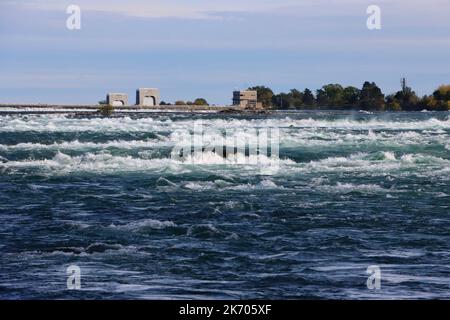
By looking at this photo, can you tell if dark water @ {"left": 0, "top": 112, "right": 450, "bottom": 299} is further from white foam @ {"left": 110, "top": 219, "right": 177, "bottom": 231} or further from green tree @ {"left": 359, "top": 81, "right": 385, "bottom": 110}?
green tree @ {"left": 359, "top": 81, "right": 385, "bottom": 110}

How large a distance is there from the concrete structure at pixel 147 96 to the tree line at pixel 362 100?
38.1m

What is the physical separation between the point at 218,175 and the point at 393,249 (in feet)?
40.8

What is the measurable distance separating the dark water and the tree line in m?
142

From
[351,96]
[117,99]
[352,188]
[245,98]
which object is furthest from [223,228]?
[351,96]

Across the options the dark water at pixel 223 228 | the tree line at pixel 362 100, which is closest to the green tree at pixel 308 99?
the tree line at pixel 362 100

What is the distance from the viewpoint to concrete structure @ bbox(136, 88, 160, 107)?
6142 inches

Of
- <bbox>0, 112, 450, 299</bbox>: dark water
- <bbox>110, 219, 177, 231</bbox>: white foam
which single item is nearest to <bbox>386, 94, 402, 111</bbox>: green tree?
<bbox>0, 112, 450, 299</bbox>: dark water

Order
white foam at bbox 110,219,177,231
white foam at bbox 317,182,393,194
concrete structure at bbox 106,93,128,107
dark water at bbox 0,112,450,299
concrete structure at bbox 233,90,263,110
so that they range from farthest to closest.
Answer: concrete structure at bbox 233,90,263,110
concrete structure at bbox 106,93,128,107
white foam at bbox 317,182,393,194
white foam at bbox 110,219,177,231
dark water at bbox 0,112,450,299

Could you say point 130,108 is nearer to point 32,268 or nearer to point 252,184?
point 252,184

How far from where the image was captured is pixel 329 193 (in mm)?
22547

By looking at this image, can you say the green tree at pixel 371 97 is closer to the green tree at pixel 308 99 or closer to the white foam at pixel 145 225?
the green tree at pixel 308 99

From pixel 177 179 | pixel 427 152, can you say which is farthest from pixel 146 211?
pixel 427 152

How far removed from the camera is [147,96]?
157250 mm

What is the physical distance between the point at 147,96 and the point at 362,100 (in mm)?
46321
